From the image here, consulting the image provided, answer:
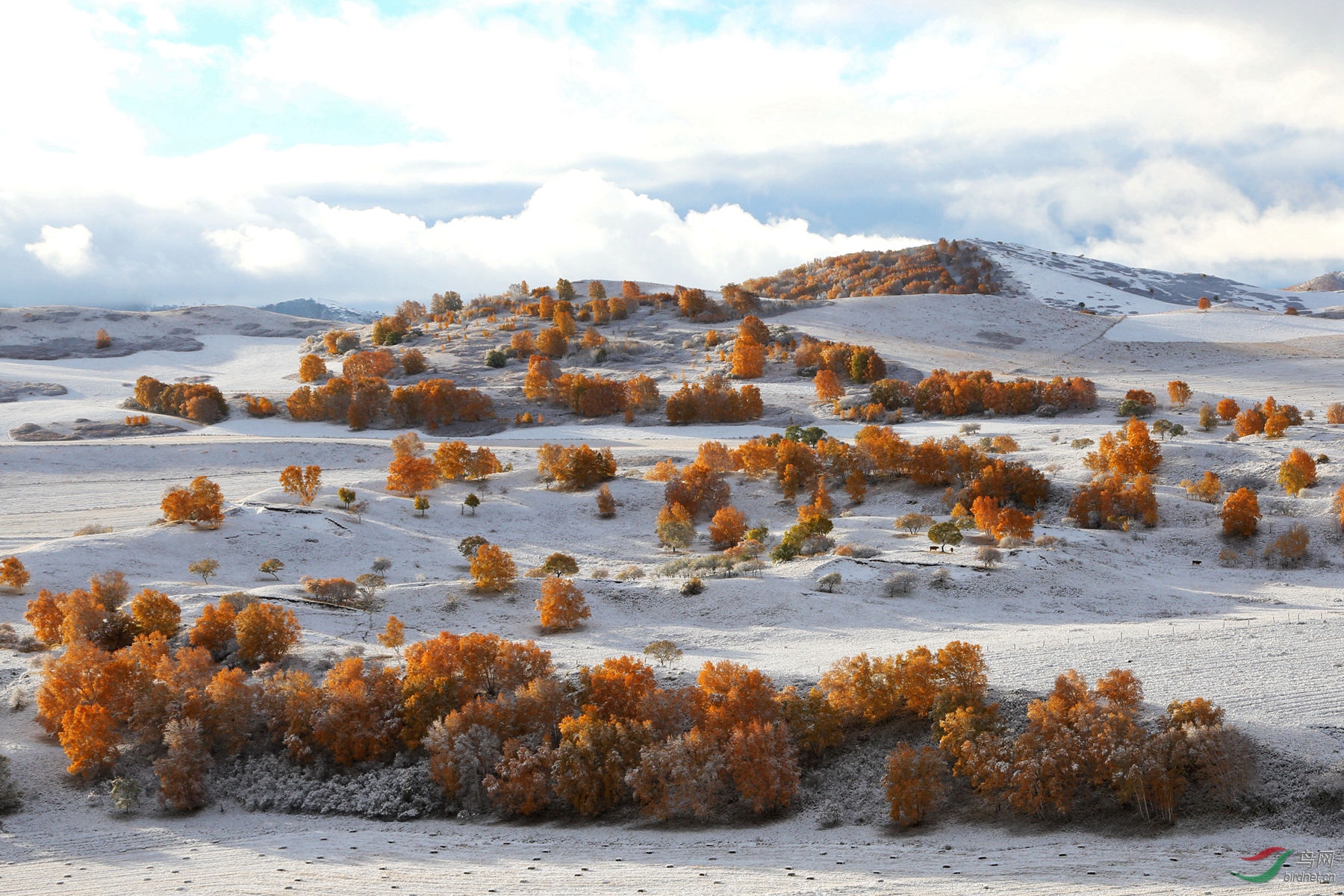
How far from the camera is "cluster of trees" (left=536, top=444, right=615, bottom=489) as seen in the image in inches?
2677

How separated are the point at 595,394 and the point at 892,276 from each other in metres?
102

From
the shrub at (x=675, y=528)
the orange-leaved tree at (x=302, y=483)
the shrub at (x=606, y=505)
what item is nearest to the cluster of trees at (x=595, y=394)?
the shrub at (x=606, y=505)

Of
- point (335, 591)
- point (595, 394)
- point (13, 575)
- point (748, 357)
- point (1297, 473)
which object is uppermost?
point (748, 357)

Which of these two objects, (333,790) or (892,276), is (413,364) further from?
(892,276)

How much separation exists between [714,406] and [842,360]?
21.2 meters

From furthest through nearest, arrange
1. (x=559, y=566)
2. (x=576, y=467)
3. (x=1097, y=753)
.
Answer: (x=576, y=467) → (x=559, y=566) → (x=1097, y=753)

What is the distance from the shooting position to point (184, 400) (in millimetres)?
102500

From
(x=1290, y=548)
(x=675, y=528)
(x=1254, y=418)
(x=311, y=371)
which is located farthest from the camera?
(x=311, y=371)

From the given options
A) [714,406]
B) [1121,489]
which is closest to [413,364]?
[714,406]

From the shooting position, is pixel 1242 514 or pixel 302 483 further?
pixel 302 483

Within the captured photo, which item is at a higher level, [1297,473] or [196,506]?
[1297,473]

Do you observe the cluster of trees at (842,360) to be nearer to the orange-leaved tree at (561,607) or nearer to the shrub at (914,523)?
the shrub at (914,523)

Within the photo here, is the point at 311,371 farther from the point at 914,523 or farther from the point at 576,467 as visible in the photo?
the point at 914,523

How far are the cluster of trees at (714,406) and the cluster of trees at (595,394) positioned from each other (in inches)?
187
